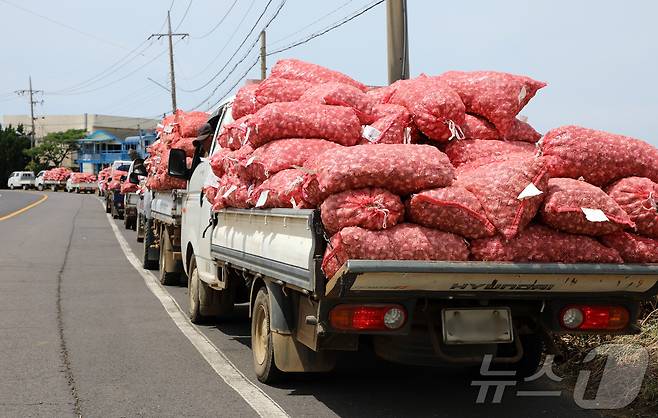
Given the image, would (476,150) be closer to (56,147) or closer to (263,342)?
(263,342)

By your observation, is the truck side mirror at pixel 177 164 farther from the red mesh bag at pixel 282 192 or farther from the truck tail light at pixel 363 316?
the truck tail light at pixel 363 316

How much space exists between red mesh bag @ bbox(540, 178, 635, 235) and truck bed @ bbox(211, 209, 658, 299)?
0.24 m

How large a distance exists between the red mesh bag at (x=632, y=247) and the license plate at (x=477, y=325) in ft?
2.61

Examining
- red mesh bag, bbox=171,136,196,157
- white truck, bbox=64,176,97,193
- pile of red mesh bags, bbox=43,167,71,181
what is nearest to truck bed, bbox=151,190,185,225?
red mesh bag, bbox=171,136,196,157

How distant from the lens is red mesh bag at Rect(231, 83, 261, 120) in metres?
7.99

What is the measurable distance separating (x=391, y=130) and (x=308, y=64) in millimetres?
1971

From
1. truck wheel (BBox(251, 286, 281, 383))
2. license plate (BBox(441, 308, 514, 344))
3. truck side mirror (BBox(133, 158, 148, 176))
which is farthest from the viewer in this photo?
truck side mirror (BBox(133, 158, 148, 176))

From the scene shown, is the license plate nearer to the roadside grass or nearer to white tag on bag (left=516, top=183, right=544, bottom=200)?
white tag on bag (left=516, top=183, right=544, bottom=200)

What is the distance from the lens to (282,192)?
20.2 ft

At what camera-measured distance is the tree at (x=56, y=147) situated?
112125 millimetres

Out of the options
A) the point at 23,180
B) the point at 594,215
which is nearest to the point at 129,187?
the point at 594,215

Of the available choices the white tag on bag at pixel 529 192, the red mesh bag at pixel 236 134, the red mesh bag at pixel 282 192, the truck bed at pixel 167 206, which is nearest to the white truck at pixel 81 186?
the truck bed at pixel 167 206

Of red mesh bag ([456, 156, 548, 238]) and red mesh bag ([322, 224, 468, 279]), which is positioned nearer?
red mesh bag ([322, 224, 468, 279])

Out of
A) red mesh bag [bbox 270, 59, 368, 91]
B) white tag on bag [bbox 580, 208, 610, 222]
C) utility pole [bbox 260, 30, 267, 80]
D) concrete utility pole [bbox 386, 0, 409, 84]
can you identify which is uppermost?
utility pole [bbox 260, 30, 267, 80]
